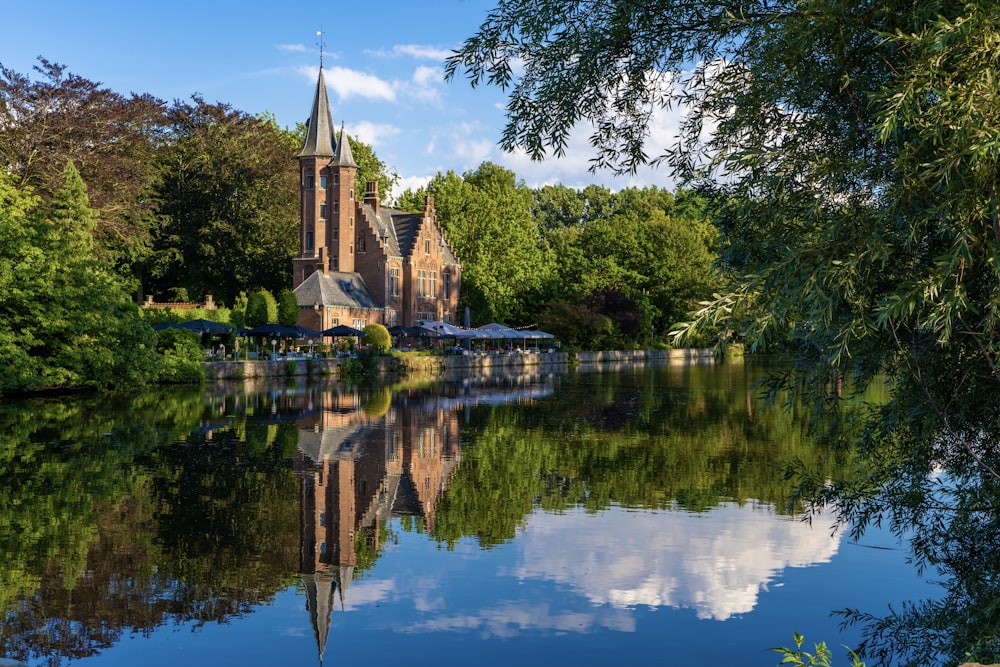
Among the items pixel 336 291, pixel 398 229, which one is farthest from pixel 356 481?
pixel 398 229

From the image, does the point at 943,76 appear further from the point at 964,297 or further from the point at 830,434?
the point at 830,434

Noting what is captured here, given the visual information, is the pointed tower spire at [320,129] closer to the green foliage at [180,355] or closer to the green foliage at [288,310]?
the green foliage at [288,310]

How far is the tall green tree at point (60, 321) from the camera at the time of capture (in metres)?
32.1

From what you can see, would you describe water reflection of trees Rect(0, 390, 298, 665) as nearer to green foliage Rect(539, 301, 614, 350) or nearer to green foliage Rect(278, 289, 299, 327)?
green foliage Rect(278, 289, 299, 327)

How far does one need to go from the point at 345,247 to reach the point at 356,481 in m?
54.9

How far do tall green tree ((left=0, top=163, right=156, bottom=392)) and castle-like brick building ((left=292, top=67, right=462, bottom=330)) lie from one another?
96.5 ft

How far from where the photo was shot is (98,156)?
58938mm

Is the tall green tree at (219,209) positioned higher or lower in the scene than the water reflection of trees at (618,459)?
higher

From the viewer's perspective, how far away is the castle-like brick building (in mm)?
68625

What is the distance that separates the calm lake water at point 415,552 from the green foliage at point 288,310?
34.0 metres

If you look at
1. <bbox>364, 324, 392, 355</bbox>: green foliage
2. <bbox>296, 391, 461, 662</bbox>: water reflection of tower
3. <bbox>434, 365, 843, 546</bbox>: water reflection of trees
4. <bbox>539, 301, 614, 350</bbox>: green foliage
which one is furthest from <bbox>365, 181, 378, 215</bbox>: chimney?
<bbox>296, 391, 461, 662</bbox>: water reflection of tower

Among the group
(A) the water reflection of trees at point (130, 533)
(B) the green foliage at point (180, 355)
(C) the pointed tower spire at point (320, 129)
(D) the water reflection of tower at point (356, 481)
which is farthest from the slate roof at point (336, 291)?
(A) the water reflection of trees at point (130, 533)

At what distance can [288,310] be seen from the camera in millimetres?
58188

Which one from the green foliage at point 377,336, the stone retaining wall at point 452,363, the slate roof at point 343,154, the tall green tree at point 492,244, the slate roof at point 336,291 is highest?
the slate roof at point 343,154
